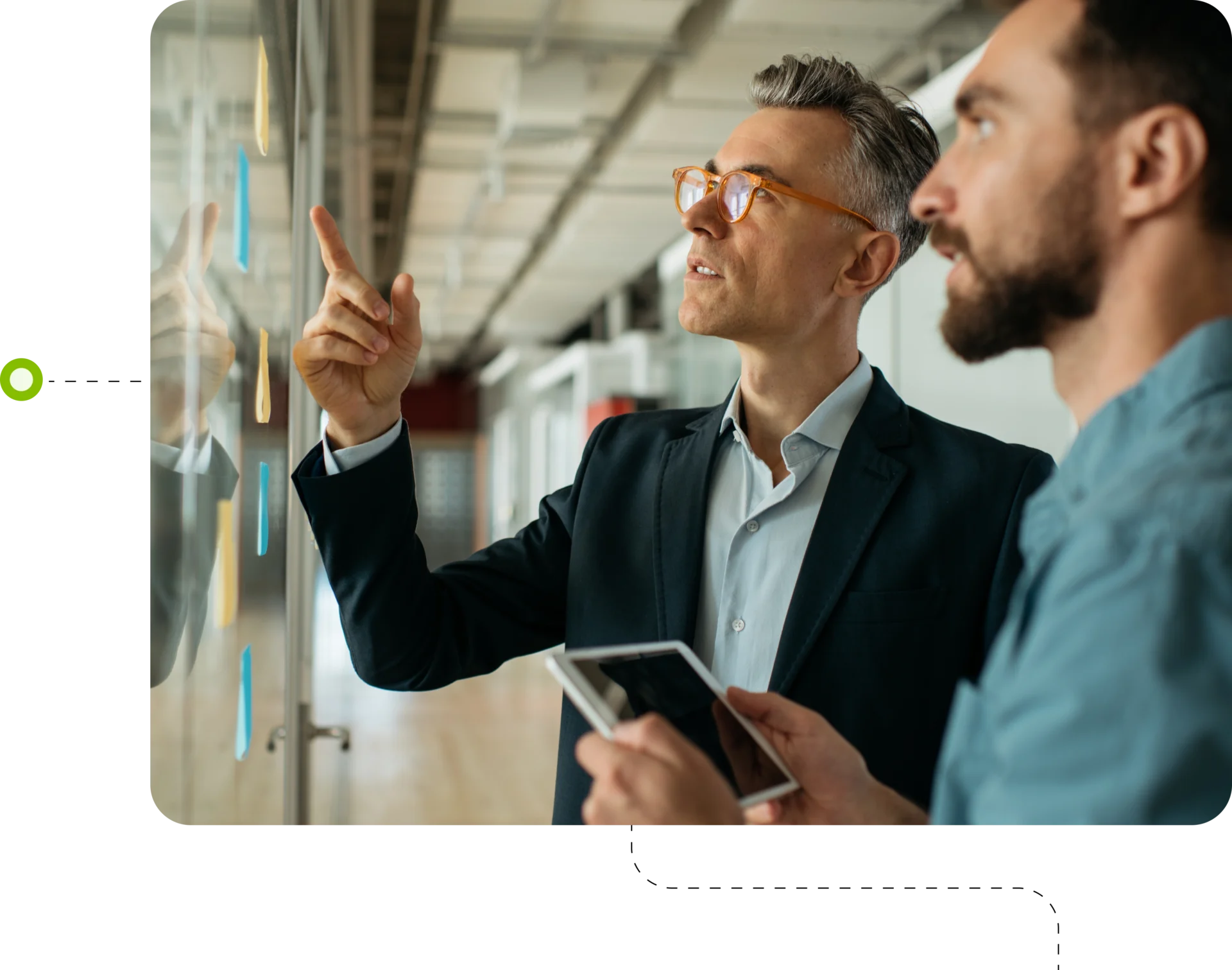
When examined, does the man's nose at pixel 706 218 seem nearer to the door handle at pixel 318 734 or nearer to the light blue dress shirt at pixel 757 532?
the light blue dress shirt at pixel 757 532

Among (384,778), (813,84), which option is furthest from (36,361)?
(384,778)

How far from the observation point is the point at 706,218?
42.1 inches

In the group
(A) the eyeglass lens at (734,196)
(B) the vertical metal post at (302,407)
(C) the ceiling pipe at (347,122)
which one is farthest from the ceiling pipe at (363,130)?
(A) the eyeglass lens at (734,196)

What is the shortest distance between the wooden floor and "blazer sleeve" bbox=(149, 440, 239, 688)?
0.09ft

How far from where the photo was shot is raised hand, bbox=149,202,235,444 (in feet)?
2.77

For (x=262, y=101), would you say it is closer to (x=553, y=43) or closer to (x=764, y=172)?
(x=764, y=172)

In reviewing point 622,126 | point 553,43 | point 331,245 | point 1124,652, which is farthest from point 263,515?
point 622,126

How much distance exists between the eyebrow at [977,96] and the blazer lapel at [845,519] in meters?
0.30

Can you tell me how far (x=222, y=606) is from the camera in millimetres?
1054

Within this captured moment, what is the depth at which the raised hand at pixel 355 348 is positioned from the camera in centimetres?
102
